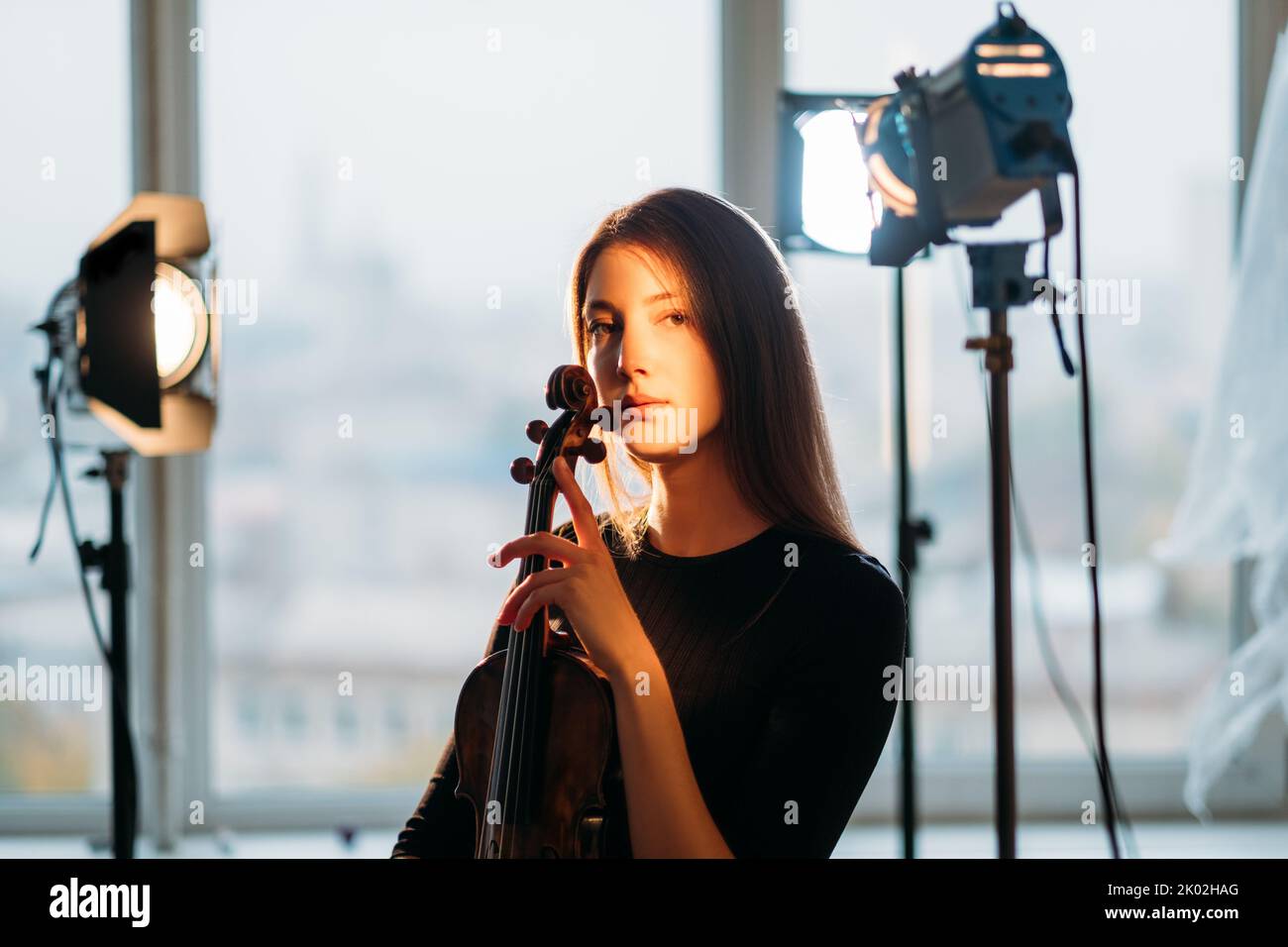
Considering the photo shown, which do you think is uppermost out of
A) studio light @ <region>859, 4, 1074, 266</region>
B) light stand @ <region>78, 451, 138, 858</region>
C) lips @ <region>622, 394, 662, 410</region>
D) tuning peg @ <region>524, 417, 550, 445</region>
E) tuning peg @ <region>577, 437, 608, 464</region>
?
studio light @ <region>859, 4, 1074, 266</region>

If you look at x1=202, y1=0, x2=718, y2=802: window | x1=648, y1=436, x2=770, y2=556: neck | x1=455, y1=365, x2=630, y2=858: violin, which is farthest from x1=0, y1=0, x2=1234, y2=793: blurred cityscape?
x1=455, y1=365, x2=630, y2=858: violin

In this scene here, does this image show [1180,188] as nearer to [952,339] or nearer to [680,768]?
[952,339]

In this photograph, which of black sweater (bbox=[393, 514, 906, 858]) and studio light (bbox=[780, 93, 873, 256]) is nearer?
black sweater (bbox=[393, 514, 906, 858])

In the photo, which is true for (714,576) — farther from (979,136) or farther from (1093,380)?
(1093,380)

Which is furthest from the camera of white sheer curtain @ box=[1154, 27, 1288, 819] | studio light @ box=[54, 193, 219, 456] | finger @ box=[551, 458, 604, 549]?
white sheer curtain @ box=[1154, 27, 1288, 819]

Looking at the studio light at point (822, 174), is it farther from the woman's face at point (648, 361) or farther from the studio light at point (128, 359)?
the studio light at point (128, 359)

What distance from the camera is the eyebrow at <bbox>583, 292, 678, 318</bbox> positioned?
101 cm

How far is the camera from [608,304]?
3.35 feet

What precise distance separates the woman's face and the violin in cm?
17

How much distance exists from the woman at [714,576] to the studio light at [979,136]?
0.15m

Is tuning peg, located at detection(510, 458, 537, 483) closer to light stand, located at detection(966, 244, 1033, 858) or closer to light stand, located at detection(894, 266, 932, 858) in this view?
light stand, located at detection(966, 244, 1033, 858)

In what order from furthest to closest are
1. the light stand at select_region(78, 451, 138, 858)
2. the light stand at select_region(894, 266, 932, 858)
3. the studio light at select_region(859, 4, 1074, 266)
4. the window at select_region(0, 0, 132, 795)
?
the window at select_region(0, 0, 132, 795)
the light stand at select_region(894, 266, 932, 858)
the light stand at select_region(78, 451, 138, 858)
the studio light at select_region(859, 4, 1074, 266)

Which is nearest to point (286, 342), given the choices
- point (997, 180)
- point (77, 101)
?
point (77, 101)

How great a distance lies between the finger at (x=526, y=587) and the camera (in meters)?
0.92
